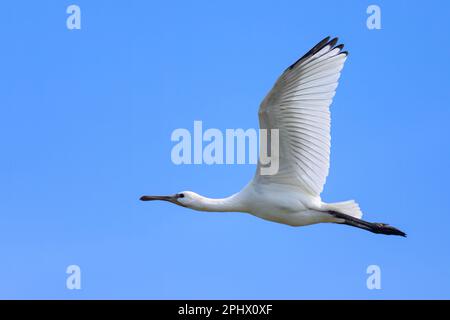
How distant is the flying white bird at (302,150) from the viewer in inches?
653

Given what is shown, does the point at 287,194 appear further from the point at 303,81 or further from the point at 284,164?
the point at 303,81

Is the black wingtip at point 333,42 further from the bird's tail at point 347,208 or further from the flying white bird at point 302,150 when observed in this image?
the bird's tail at point 347,208

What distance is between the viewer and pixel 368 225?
Result: 57.3 feet

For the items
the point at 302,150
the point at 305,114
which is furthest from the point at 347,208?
the point at 305,114

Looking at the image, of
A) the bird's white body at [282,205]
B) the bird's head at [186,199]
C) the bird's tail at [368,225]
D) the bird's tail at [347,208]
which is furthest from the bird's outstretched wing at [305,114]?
the bird's head at [186,199]

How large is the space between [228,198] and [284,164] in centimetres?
119

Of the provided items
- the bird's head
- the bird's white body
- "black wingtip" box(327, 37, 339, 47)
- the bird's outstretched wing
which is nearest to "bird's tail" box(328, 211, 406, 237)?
the bird's white body

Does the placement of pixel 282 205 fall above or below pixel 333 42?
below

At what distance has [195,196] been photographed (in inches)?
714

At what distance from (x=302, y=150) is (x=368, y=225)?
1.70 m

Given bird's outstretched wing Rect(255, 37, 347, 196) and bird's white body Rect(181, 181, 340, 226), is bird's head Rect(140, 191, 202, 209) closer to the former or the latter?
bird's white body Rect(181, 181, 340, 226)

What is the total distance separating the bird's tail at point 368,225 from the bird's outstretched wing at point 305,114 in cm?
53

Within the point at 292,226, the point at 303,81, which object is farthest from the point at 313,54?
the point at 292,226

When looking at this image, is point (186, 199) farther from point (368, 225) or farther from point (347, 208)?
point (368, 225)
